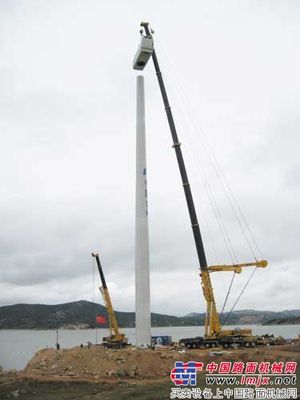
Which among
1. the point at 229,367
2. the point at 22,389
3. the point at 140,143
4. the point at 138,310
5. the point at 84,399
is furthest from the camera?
the point at 140,143

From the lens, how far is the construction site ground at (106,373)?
2830cm

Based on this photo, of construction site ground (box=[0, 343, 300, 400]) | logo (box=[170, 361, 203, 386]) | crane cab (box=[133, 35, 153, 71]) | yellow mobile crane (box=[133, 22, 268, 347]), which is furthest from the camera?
crane cab (box=[133, 35, 153, 71])

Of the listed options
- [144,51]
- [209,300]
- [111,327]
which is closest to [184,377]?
[209,300]

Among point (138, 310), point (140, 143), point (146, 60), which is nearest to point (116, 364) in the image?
point (138, 310)

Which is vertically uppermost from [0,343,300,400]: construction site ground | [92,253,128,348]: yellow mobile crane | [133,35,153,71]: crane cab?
[133,35,153,71]: crane cab

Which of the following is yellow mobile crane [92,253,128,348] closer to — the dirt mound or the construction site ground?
the construction site ground

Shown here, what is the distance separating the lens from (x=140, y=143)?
4994cm

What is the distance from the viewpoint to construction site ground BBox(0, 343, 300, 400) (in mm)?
28297

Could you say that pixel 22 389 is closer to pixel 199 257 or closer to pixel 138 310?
pixel 138 310

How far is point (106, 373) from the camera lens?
37.5m

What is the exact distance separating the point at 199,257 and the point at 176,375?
717 inches

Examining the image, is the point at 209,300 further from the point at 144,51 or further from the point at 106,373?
the point at 144,51

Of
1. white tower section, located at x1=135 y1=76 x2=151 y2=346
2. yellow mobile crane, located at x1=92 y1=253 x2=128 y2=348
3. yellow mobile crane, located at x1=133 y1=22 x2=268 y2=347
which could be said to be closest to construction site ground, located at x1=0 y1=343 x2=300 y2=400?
yellow mobile crane, located at x1=133 y1=22 x2=268 y2=347

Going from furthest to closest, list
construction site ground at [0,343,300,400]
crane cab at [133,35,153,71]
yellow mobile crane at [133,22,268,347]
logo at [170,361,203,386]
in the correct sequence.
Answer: crane cab at [133,35,153,71]
yellow mobile crane at [133,22,268,347]
construction site ground at [0,343,300,400]
logo at [170,361,203,386]
